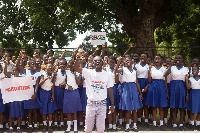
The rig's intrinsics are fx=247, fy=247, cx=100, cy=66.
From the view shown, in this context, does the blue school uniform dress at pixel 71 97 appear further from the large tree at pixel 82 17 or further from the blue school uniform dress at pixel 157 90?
the large tree at pixel 82 17

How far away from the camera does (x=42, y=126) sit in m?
6.74

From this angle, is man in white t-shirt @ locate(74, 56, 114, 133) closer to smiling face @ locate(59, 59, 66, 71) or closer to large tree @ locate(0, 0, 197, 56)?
smiling face @ locate(59, 59, 66, 71)

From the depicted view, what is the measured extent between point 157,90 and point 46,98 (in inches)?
114

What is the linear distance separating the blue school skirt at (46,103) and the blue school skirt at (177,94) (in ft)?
10.2

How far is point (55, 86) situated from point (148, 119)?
9.29 feet

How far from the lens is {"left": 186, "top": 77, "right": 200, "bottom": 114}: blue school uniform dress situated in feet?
20.9

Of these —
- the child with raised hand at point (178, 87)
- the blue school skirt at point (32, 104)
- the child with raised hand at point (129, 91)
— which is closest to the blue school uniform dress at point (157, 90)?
the child with raised hand at point (178, 87)

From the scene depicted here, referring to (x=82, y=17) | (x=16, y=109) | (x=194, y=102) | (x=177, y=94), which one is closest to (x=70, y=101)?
(x=16, y=109)

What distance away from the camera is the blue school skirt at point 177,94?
646 cm

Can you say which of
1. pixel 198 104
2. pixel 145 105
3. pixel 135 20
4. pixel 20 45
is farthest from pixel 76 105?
pixel 20 45

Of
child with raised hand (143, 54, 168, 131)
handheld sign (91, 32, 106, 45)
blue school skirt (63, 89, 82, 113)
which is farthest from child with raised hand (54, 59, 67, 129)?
child with raised hand (143, 54, 168, 131)

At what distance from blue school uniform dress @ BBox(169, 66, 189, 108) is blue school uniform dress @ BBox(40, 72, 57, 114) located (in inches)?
123

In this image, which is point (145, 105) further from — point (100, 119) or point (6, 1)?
point (6, 1)

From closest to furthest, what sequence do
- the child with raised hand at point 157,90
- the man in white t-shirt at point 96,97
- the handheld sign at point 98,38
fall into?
the man in white t-shirt at point 96,97 < the child with raised hand at point 157,90 < the handheld sign at point 98,38
